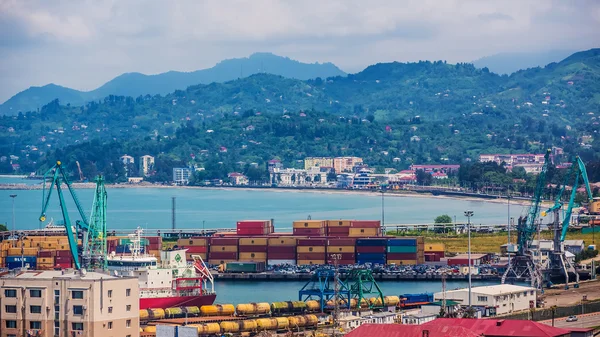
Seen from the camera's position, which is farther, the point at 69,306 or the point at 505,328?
the point at 505,328

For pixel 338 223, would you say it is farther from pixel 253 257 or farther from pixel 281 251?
pixel 253 257

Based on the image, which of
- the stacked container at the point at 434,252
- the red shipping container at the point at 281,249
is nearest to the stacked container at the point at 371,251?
the stacked container at the point at 434,252

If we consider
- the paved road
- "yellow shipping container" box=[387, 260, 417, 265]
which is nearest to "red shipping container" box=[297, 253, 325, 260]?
"yellow shipping container" box=[387, 260, 417, 265]

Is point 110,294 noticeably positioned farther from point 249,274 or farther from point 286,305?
point 249,274

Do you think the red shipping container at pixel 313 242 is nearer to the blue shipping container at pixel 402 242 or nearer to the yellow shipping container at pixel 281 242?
the yellow shipping container at pixel 281 242

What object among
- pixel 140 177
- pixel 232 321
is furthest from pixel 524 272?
pixel 140 177

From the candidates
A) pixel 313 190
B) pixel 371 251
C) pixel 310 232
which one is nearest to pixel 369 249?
pixel 371 251
